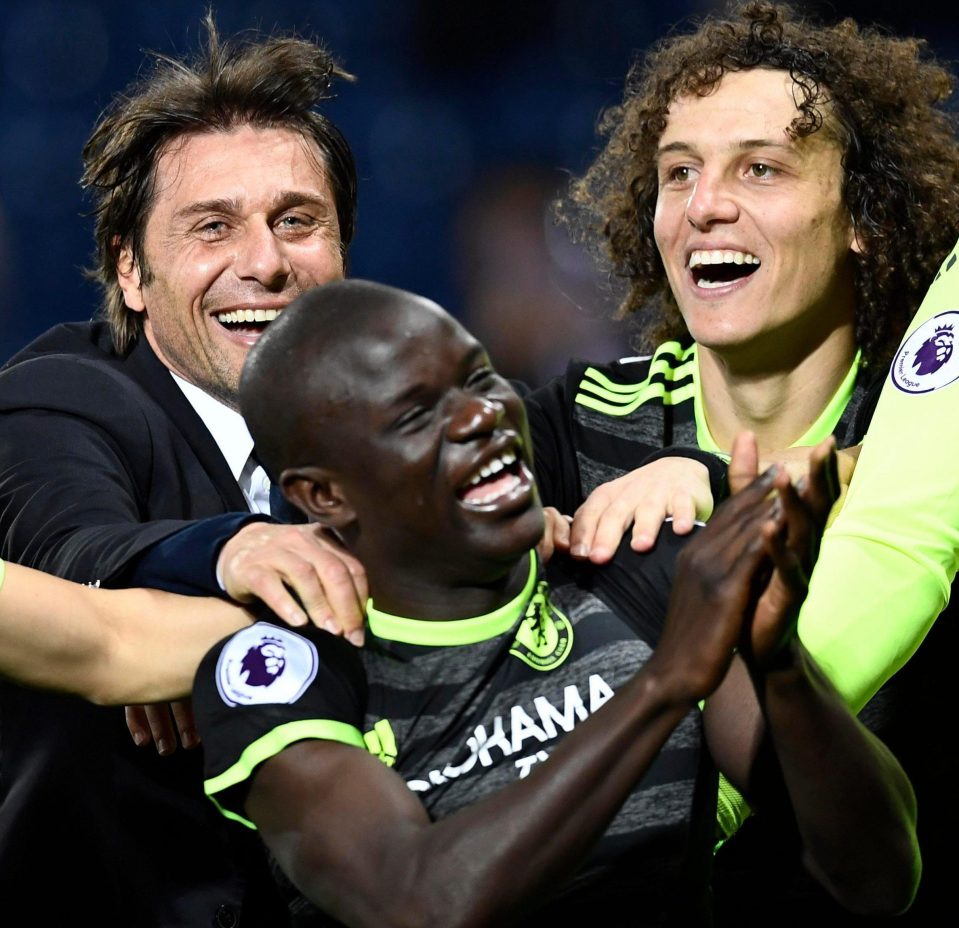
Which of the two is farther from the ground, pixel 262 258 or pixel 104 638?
pixel 262 258

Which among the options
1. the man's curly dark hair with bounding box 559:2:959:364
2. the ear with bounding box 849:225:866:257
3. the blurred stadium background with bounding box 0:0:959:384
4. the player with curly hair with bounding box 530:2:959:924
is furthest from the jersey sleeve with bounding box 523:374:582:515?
the blurred stadium background with bounding box 0:0:959:384

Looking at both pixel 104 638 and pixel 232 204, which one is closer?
pixel 104 638

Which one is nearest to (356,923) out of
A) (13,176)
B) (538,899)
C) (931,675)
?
(538,899)

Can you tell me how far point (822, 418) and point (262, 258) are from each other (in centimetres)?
92

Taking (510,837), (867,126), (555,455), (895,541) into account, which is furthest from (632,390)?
(510,837)

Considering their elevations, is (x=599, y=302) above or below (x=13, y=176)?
below

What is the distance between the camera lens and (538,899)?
A: 1289mm

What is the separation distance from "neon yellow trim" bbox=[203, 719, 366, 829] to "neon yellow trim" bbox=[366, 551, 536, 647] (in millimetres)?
130

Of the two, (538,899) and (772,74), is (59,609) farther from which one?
(772,74)

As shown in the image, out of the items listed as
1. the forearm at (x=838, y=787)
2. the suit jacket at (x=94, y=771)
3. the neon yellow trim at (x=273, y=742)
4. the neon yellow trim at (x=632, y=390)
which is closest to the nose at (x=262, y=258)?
the suit jacket at (x=94, y=771)

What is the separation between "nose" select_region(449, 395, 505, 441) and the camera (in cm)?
144

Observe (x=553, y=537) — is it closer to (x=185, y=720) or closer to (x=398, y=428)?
(x=398, y=428)

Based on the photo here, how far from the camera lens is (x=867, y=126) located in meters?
2.53

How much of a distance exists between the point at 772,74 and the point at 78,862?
1.59 metres
